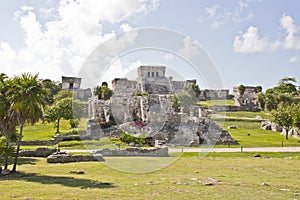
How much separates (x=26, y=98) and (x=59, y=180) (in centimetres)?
612

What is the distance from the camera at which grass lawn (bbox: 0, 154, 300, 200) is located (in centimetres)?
1435

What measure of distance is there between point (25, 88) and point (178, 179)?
11.2 meters

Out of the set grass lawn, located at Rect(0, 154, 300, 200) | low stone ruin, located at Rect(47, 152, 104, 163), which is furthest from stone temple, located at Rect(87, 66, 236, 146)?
grass lawn, located at Rect(0, 154, 300, 200)

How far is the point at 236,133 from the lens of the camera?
2333 inches

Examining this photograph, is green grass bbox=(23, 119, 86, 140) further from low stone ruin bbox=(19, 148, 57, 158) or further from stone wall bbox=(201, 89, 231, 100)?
stone wall bbox=(201, 89, 231, 100)

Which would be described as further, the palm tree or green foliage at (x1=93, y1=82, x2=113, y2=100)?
green foliage at (x1=93, y1=82, x2=113, y2=100)

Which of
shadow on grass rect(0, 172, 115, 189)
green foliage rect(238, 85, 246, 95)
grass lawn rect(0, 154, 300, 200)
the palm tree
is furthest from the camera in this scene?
green foliage rect(238, 85, 246, 95)

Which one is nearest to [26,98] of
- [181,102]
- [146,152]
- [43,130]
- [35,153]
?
[35,153]

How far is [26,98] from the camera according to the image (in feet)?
69.4

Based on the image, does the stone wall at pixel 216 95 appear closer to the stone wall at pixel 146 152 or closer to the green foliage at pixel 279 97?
the green foliage at pixel 279 97

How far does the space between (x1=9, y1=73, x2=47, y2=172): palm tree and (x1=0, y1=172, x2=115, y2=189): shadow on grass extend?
1.88 m

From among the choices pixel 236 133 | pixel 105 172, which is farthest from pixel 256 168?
pixel 236 133

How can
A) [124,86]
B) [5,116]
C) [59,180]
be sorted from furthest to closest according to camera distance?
1. [124,86]
2. [5,116]
3. [59,180]

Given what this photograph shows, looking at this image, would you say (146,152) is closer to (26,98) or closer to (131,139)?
(131,139)
